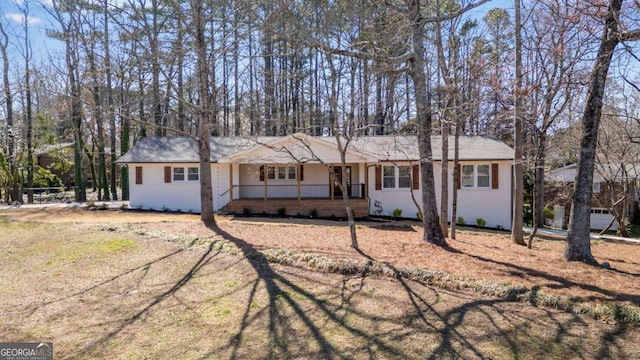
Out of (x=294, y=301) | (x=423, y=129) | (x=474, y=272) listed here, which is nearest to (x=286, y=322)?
(x=294, y=301)

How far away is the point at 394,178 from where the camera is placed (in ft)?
55.2

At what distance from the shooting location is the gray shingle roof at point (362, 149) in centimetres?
1609

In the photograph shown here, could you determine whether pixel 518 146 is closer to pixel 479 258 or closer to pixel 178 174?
pixel 479 258

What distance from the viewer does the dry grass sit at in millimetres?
4219

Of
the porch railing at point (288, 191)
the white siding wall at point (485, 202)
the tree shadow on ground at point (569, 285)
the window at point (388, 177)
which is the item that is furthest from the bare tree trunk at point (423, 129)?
the porch railing at point (288, 191)

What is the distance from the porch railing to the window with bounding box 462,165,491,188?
484cm

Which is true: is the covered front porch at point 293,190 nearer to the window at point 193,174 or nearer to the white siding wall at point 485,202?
the window at point 193,174

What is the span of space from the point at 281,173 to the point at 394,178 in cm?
579

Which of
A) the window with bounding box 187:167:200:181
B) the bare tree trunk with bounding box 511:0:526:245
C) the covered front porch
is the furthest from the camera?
the window with bounding box 187:167:200:181

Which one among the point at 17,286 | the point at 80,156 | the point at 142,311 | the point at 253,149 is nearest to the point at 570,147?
the point at 253,149

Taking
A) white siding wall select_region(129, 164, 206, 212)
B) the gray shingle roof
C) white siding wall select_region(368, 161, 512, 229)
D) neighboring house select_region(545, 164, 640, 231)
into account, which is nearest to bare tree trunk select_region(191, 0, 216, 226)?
the gray shingle roof

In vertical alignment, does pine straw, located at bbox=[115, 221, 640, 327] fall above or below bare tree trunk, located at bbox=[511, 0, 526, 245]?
below

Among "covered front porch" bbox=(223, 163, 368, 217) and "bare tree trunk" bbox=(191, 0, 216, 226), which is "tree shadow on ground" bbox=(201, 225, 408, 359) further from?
"covered front porch" bbox=(223, 163, 368, 217)

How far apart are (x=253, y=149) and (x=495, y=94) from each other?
981 cm
